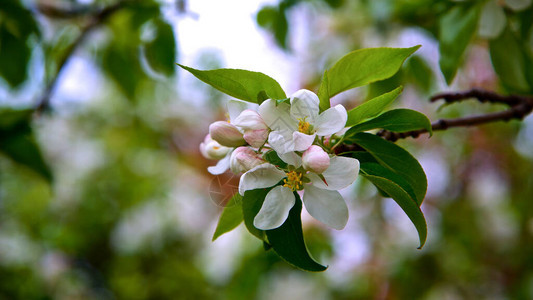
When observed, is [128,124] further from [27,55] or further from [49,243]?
[27,55]

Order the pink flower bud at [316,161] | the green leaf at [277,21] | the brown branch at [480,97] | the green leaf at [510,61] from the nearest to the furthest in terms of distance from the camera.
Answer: the pink flower bud at [316,161] → the brown branch at [480,97] → the green leaf at [510,61] → the green leaf at [277,21]

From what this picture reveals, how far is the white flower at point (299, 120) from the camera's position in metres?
0.38

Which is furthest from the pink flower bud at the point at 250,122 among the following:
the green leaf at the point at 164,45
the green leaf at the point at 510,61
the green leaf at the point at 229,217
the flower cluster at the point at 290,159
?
the green leaf at the point at 164,45

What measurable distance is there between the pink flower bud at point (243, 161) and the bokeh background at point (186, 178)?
608 mm

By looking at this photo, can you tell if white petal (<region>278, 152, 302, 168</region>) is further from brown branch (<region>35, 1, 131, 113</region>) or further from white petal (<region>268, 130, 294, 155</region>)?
brown branch (<region>35, 1, 131, 113</region>)

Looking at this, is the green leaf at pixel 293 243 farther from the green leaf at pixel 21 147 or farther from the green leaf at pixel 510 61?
the green leaf at pixel 21 147

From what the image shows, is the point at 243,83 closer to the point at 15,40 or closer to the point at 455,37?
the point at 455,37

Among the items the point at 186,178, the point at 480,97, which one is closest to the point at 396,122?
the point at 480,97

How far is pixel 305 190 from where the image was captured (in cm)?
43

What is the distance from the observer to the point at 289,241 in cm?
42

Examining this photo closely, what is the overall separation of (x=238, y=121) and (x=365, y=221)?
4.31 ft

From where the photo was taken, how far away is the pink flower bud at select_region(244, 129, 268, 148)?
1.32 ft

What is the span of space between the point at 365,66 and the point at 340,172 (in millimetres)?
132

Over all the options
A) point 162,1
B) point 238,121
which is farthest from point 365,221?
point 238,121
